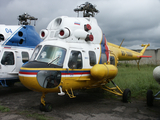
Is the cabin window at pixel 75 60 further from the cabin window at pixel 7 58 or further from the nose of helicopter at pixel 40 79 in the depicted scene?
the cabin window at pixel 7 58

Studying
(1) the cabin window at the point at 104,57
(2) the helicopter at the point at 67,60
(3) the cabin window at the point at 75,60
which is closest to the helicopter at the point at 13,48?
(2) the helicopter at the point at 67,60

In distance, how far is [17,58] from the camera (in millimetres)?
8727

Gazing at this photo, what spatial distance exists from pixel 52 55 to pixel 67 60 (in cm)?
54

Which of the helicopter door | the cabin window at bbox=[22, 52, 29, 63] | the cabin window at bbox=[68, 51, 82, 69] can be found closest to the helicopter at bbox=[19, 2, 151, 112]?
the cabin window at bbox=[68, 51, 82, 69]

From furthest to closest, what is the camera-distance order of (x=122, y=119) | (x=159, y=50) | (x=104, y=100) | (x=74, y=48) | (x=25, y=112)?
(x=159, y=50) → (x=104, y=100) → (x=74, y=48) → (x=25, y=112) → (x=122, y=119)

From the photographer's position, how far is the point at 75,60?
5957mm

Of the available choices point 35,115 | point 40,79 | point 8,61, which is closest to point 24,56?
point 8,61

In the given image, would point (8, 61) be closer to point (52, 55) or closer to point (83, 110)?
point (52, 55)

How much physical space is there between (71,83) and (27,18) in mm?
6487

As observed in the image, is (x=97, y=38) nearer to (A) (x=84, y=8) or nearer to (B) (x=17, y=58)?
(A) (x=84, y=8)

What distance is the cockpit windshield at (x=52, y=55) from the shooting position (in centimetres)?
554

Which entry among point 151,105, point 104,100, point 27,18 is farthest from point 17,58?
point 151,105

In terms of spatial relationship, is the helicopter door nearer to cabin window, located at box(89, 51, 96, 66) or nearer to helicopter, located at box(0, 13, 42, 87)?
helicopter, located at box(0, 13, 42, 87)

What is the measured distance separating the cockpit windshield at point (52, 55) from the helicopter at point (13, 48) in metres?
3.34
